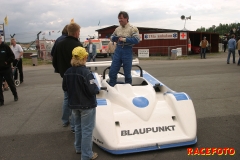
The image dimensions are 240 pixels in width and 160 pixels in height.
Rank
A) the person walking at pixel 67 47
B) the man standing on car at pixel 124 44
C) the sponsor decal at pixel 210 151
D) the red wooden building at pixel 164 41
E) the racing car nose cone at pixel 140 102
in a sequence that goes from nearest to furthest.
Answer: the sponsor decal at pixel 210 151, the racing car nose cone at pixel 140 102, the person walking at pixel 67 47, the man standing on car at pixel 124 44, the red wooden building at pixel 164 41

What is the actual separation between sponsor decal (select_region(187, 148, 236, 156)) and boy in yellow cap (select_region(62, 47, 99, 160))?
1.41m

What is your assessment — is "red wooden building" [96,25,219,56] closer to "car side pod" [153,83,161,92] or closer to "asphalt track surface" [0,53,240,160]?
"asphalt track surface" [0,53,240,160]

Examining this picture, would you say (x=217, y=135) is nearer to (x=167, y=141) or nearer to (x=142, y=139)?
(x=167, y=141)

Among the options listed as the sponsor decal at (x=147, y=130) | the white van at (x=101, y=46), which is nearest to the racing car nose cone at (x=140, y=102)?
the sponsor decal at (x=147, y=130)

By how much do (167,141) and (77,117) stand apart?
128cm

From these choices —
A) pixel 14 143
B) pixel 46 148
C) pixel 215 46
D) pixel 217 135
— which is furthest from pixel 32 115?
pixel 215 46

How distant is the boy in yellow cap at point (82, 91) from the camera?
310 centimetres

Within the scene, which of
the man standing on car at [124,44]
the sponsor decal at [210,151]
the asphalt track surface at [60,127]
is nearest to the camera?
the sponsor decal at [210,151]

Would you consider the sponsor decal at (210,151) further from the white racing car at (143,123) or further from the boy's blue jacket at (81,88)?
the boy's blue jacket at (81,88)

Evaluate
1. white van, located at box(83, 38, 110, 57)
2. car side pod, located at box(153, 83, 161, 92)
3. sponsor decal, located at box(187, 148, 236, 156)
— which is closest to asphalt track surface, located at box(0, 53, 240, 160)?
sponsor decal, located at box(187, 148, 236, 156)

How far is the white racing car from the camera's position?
11.5ft

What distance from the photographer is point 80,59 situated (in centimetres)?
312

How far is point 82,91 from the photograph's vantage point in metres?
3.12

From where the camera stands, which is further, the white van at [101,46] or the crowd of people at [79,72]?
the white van at [101,46]
